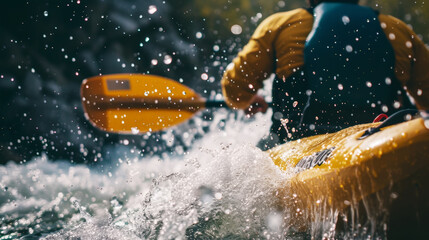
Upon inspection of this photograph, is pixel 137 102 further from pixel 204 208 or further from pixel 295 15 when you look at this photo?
pixel 204 208

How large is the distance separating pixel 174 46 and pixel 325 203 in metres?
6.72

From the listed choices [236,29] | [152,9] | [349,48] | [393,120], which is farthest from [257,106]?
[236,29]

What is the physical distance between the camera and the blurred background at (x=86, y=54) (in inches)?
212

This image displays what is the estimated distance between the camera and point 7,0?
17.3 ft

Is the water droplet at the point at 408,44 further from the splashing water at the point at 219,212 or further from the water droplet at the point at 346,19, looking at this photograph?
the splashing water at the point at 219,212

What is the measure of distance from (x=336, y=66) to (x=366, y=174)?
827 mm

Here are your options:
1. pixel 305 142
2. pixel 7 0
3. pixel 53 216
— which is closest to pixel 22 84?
pixel 7 0

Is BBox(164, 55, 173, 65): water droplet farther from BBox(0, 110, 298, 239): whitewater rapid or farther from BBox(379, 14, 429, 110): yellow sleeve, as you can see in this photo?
BBox(379, 14, 429, 110): yellow sleeve

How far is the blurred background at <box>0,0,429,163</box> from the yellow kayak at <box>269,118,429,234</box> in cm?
510

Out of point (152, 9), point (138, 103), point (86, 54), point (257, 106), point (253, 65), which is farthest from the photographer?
point (152, 9)

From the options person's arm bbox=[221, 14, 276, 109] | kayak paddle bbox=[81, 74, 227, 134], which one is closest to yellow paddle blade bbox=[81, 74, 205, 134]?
kayak paddle bbox=[81, 74, 227, 134]

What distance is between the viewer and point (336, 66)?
1648 millimetres

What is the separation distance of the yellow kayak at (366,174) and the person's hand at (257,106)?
40.9 inches

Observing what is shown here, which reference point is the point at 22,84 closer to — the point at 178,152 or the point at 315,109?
the point at 178,152
